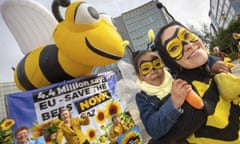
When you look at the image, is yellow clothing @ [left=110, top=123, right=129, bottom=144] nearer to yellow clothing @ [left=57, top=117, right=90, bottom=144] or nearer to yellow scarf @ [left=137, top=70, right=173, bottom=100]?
yellow clothing @ [left=57, top=117, right=90, bottom=144]

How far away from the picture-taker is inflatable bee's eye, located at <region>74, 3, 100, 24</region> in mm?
Result: 3139

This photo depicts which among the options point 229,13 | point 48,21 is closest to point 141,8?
point 229,13

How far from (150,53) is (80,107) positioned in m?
2.54

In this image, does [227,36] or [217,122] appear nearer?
[217,122]

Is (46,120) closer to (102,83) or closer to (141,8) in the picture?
(102,83)

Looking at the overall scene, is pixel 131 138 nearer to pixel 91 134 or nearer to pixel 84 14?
pixel 91 134

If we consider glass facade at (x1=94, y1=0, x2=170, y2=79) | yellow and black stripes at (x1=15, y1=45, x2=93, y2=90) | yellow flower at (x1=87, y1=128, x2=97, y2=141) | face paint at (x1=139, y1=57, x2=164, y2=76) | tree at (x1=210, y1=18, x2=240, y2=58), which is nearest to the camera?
face paint at (x1=139, y1=57, x2=164, y2=76)

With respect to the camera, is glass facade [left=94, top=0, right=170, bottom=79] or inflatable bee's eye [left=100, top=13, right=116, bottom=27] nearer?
inflatable bee's eye [left=100, top=13, right=116, bottom=27]

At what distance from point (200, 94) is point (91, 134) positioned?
114 inches

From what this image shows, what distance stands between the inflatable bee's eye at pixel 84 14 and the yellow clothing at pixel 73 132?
1360 millimetres

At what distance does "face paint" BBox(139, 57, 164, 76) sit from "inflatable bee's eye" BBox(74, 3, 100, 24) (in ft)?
6.55

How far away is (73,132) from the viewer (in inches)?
134

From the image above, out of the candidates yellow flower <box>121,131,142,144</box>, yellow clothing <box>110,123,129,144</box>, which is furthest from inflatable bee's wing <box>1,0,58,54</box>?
yellow flower <box>121,131,142,144</box>

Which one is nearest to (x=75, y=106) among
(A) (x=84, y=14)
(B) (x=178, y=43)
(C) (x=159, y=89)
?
(A) (x=84, y=14)
